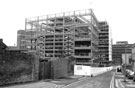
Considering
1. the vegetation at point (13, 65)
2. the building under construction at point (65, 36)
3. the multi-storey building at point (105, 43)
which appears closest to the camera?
the vegetation at point (13, 65)

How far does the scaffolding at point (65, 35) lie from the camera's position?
62459 millimetres

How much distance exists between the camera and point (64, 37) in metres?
69.6

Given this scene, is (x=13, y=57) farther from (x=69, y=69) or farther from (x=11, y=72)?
(x=69, y=69)

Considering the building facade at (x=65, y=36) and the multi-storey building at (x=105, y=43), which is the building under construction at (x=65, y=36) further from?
the multi-storey building at (x=105, y=43)

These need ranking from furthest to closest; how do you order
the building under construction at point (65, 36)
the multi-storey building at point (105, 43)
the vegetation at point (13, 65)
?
the multi-storey building at point (105, 43)
the building under construction at point (65, 36)
the vegetation at point (13, 65)

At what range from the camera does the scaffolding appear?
62459mm

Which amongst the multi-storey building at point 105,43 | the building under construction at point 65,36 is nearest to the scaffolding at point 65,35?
the building under construction at point 65,36

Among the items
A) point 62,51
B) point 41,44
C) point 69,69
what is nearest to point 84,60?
point 62,51

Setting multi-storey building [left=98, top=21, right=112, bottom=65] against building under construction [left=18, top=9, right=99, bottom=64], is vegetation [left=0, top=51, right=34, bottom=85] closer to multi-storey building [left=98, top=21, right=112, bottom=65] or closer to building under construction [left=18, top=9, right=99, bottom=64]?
building under construction [left=18, top=9, right=99, bottom=64]

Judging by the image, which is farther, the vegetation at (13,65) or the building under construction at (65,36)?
the building under construction at (65,36)

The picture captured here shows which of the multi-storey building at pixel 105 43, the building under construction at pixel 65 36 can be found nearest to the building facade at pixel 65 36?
the building under construction at pixel 65 36

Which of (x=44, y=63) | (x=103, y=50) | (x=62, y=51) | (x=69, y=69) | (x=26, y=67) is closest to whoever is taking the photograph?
(x=26, y=67)

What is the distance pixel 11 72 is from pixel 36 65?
5.04 metres

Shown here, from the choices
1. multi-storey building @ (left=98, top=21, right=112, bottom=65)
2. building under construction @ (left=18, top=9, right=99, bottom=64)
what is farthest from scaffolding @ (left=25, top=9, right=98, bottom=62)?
→ multi-storey building @ (left=98, top=21, right=112, bottom=65)
